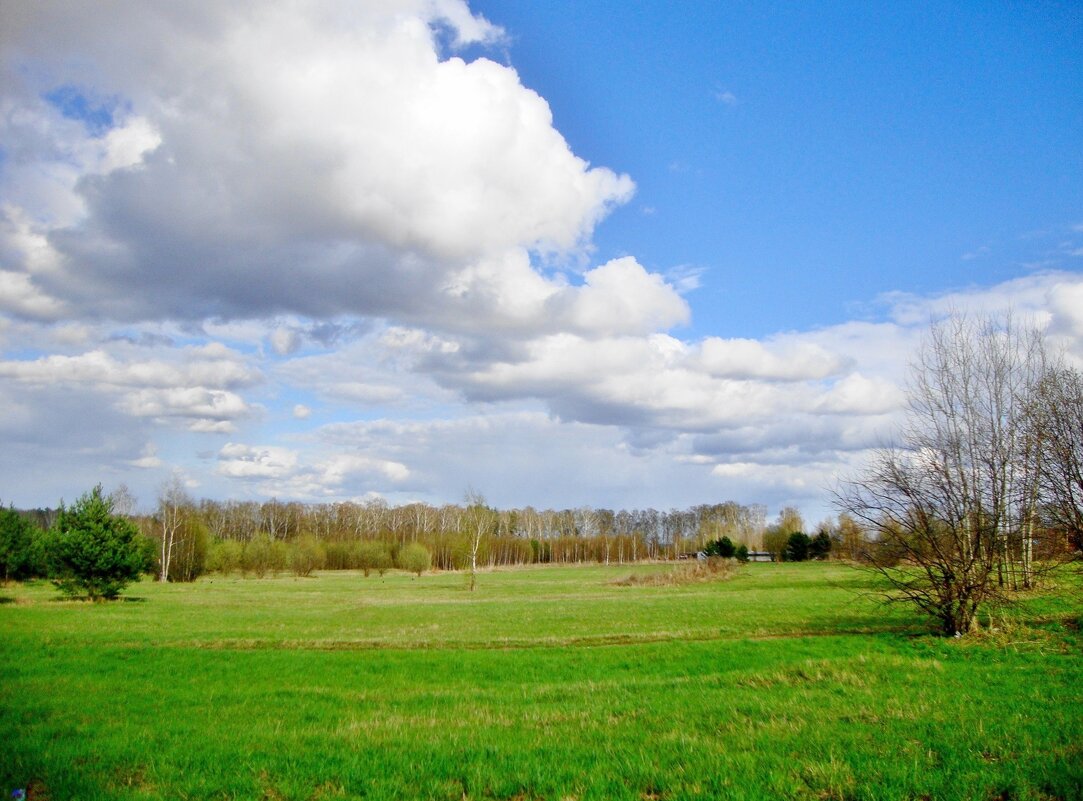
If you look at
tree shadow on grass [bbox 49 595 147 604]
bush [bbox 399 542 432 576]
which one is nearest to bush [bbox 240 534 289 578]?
bush [bbox 399 542 432 576]

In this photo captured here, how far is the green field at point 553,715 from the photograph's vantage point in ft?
24.5

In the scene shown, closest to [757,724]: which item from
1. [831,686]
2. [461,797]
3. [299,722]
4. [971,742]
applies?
[971,742]

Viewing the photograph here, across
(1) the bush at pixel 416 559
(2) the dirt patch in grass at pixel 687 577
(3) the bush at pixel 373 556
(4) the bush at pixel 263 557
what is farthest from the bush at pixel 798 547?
(4) the bush at pixel 263 557

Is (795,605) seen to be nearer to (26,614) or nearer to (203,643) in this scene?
(203,643)

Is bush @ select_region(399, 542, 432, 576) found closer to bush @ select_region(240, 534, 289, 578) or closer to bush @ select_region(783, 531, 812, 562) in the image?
bush @ select_region(240, 534, 289, 578)

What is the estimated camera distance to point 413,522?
191 metres

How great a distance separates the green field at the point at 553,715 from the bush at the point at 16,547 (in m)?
56.7

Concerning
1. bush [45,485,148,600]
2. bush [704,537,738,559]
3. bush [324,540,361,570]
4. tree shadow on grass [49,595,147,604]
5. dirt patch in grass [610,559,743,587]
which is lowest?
bush [324,540,361,570]

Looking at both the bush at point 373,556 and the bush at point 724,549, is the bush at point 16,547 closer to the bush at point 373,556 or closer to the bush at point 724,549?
the bush at point 373,556

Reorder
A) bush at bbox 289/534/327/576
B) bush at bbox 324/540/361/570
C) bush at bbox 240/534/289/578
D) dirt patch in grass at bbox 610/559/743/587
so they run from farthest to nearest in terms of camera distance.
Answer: bush at bbox 324/540/361/570 → bush at bbox 289/534/327/576 → bush at bbox 240/534/289/578 → dirt patch in grass at bbox 610/559/743/587

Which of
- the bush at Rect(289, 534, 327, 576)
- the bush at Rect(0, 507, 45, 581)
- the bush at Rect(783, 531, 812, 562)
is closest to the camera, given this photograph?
the bush at Rect(0, 507, 45, 581)

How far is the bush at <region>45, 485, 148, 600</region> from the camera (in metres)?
44.8

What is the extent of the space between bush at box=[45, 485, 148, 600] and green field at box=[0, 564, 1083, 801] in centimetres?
2165

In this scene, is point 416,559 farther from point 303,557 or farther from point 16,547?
point 16,547
